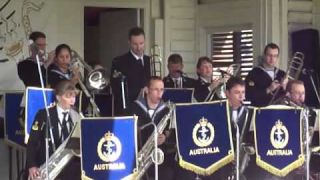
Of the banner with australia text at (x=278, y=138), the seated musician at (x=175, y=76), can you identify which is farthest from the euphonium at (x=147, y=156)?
the seated musician at (x=175, y=76)

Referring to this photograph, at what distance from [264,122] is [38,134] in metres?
1.85

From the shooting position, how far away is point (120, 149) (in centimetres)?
665

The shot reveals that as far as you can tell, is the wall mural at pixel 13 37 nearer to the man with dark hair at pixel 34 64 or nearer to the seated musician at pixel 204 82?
the man with dark hair at pixel 34 64

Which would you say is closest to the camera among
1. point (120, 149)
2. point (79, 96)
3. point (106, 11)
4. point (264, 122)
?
point (120, 149)

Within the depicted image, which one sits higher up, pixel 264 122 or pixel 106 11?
pixel 106 11

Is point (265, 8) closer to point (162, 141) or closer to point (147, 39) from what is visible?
point (147, 39)

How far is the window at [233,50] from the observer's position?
35.4 feet

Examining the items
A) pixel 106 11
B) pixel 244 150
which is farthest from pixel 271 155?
pixel 106 11

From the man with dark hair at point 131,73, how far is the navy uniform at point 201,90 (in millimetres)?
531

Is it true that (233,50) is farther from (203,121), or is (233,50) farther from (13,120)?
(203,121)

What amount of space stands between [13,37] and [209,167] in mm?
3791

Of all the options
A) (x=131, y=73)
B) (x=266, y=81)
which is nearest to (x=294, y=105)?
(x=266, y=81)

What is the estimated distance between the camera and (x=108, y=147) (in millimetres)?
6633

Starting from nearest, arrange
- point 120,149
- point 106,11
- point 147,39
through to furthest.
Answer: point 120,149
point 147,39
point 106,11
